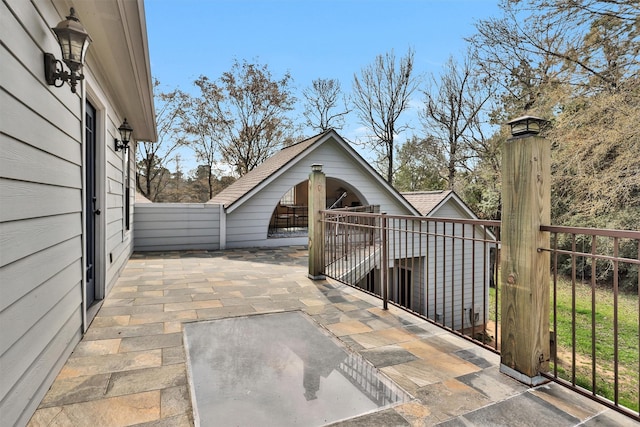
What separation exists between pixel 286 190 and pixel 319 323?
6225 mm

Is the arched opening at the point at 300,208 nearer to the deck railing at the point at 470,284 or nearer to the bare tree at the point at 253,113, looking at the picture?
the deck railing at the point at 470,284

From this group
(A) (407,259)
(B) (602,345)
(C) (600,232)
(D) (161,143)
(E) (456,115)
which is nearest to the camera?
(C) (600,232)

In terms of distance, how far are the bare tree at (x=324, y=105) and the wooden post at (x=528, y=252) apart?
18.6m

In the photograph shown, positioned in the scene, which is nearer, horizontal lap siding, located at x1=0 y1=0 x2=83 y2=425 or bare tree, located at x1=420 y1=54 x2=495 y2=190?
horizontal lap siding, located at x1=0 y1=0 x2=83 y2=425

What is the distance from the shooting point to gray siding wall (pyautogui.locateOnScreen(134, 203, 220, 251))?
7.95m

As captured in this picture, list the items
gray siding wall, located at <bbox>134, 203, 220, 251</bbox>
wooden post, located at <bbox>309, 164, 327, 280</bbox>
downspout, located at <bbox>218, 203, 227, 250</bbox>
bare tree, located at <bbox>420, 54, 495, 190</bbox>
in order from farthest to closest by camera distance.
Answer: bare tree, located at <bbox>420, 54, 495, 190</bbox>
downspout, located at <bbox>218, 203, 227, 250</bbox>
gray siding wall, located at <bbox>134, 203, 220, 251</bbox>
wooden post, located at <bbox>309, 164, 327, 280</bbox>

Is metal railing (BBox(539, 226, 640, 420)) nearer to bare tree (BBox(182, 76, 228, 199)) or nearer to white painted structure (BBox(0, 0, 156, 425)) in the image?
white painted structure (BBox(0, 0, 156, 425))

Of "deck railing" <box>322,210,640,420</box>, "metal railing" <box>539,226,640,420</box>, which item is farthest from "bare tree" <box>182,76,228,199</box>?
"metal railing" <box>539,226,640,420</box>

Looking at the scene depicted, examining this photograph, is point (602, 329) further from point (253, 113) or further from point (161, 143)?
point (161, 143)

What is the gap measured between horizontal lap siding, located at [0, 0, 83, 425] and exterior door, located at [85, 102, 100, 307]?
117 centimetres

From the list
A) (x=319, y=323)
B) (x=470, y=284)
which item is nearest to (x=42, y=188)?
(x=319, y=323)

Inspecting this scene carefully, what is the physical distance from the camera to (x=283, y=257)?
748 centimetres

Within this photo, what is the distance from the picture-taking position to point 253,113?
1902cm

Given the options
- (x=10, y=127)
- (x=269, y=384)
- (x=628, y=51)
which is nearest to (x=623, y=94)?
(x=628, y=51)
